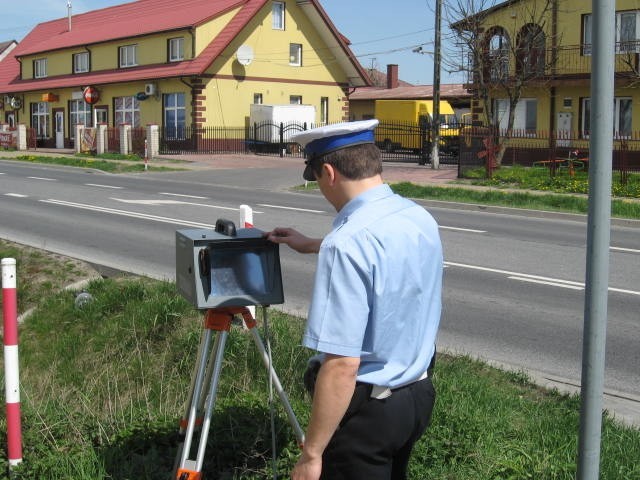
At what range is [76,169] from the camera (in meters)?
32.2

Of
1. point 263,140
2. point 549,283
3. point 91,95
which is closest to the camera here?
point 549,283

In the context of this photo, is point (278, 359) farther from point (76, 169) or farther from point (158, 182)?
point (76, 169)

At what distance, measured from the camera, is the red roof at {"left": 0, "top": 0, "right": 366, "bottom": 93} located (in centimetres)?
4197

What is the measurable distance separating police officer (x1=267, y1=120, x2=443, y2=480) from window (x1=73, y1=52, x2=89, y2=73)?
161ft

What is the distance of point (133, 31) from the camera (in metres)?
45.9

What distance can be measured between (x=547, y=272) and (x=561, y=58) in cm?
2516

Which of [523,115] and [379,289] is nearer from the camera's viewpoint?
[379,289]

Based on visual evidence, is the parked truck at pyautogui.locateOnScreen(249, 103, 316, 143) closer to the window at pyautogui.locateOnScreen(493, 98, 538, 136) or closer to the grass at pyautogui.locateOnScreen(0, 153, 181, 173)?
the grass at pyautogui.locateOnScreen(0, 153, 181, 173)

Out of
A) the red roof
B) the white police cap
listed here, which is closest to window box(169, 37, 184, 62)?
the red roof

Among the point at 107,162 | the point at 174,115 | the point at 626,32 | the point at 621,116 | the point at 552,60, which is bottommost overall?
the point at 107,162

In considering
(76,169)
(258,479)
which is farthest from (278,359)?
(76,169)

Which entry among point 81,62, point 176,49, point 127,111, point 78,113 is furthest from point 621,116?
point 81,62

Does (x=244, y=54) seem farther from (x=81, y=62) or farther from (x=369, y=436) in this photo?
(x=369, y=436)

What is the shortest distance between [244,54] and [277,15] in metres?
3.75
